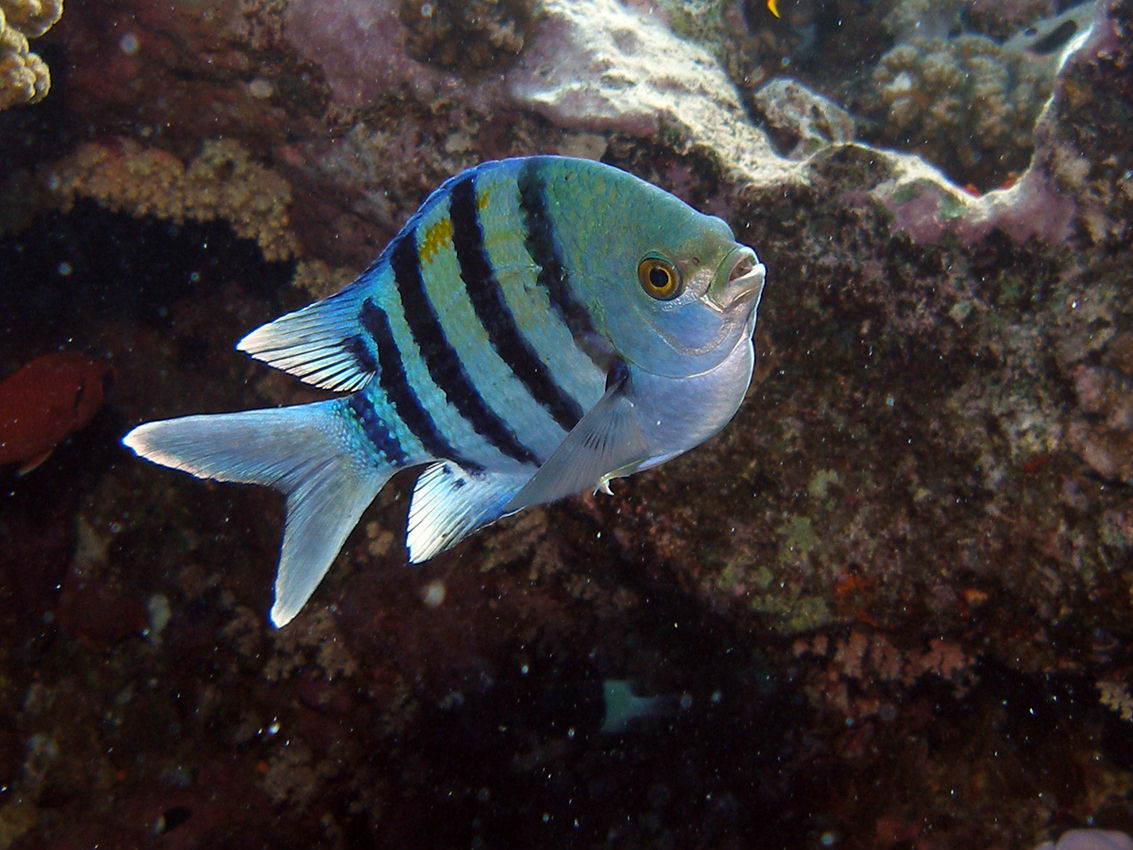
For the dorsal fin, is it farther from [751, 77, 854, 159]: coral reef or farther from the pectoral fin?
[751, 77, 854, 159]: coral reef

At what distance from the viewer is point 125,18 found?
372cm

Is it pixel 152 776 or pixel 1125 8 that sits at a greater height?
pixel 1125 8

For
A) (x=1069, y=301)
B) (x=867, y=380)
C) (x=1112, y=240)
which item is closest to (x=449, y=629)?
Answer: (x=867, y=380)

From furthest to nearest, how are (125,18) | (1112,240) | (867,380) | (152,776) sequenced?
(152,776) → (125,18) → (867,380) → (1112,240)

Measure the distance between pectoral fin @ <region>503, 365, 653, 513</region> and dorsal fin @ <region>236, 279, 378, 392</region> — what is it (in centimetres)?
61

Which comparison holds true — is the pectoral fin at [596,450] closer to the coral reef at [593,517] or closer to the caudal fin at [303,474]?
the caudal fin at [303,474]

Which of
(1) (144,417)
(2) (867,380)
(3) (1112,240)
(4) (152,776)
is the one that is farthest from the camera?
(1) (144,417)

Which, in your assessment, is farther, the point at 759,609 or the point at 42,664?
the point at 42,664

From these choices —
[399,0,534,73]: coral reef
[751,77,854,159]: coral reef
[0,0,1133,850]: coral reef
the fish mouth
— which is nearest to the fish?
the fish mouth

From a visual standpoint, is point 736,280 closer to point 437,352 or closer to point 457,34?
point 437,352

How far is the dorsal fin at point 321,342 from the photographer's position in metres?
1.71

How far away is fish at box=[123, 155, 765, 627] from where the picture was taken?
1.44 m

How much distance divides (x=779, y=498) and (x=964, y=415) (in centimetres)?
86

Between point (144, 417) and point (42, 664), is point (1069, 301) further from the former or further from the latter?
point (42, 664)
